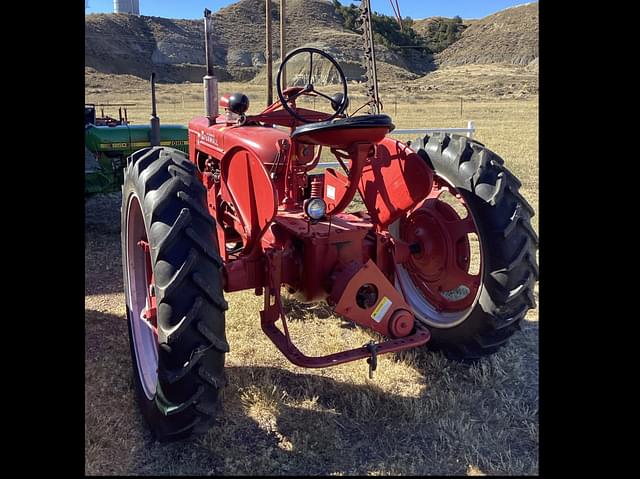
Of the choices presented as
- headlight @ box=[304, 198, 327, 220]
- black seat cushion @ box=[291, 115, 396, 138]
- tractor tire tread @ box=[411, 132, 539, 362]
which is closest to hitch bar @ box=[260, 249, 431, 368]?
headlight @ box=[304, 198, 327, 220]

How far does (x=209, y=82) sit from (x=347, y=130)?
2154 millimetres

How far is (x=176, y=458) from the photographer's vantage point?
8.61 feet

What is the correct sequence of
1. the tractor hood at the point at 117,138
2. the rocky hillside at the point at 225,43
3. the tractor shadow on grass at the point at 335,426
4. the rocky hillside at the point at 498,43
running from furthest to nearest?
1. the rocky hillside at the point at 498,43
2. the rocky hillside at the point at 225,43
3. the tractor hood at the point at 117,138
4. the tractor shadow on grass at the point at 335,426

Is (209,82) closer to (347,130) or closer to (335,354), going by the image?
(347,130)

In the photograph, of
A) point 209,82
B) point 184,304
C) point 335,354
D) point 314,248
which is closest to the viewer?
point 184,304

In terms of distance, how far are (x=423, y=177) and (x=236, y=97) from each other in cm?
160

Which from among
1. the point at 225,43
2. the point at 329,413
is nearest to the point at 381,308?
the point at 329,413

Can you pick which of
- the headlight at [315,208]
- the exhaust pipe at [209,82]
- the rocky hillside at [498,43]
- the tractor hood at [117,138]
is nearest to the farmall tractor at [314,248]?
the headlight at [315,208]

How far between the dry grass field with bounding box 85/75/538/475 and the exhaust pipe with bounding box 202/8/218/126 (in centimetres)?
163

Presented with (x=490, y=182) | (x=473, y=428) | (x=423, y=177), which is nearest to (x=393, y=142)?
(x=423, y=177)

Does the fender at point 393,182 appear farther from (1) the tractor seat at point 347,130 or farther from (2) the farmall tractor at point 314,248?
(1) the tractor seat at point 347,130

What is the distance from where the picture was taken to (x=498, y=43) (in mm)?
63250

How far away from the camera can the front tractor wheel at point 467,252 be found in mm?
3049

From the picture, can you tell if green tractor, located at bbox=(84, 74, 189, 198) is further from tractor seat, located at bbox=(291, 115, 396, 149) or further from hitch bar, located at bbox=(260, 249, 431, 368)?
tractor seat, located at bbox=(291, 115, 396, 149)
